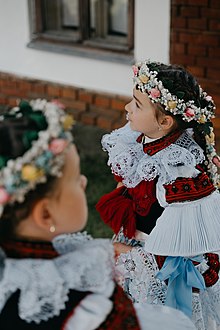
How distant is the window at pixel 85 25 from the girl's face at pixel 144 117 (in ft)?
10.1

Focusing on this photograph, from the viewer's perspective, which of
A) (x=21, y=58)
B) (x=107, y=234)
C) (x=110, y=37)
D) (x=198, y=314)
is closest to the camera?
(x=198, y=314)

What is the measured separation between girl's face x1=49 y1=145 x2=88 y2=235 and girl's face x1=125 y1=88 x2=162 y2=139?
767 millimetres

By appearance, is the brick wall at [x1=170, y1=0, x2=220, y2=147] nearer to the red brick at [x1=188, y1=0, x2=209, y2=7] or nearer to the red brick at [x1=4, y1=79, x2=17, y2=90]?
the red brick at [x1=188, y1=0, x2=209, y2=7]

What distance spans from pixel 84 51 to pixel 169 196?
3546mm

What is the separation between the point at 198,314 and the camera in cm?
263

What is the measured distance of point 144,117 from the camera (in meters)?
2.49

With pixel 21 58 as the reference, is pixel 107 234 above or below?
below

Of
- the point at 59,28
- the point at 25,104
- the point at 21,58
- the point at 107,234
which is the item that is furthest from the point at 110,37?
the point at 25,104

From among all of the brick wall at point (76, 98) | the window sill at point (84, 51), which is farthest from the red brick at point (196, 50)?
the brick wall at point (76, 98)

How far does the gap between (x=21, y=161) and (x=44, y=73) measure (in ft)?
15.3

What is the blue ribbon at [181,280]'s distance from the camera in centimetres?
252

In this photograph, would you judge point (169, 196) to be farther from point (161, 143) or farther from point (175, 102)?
point (175, 102)

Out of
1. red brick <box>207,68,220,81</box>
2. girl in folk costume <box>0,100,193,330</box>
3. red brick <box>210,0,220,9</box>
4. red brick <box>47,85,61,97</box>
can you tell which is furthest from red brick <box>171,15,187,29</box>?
girl in folk costume <box>0,100,193,330</box>

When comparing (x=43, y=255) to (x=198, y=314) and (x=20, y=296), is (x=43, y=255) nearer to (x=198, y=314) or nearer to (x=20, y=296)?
(x=20, y=296)
